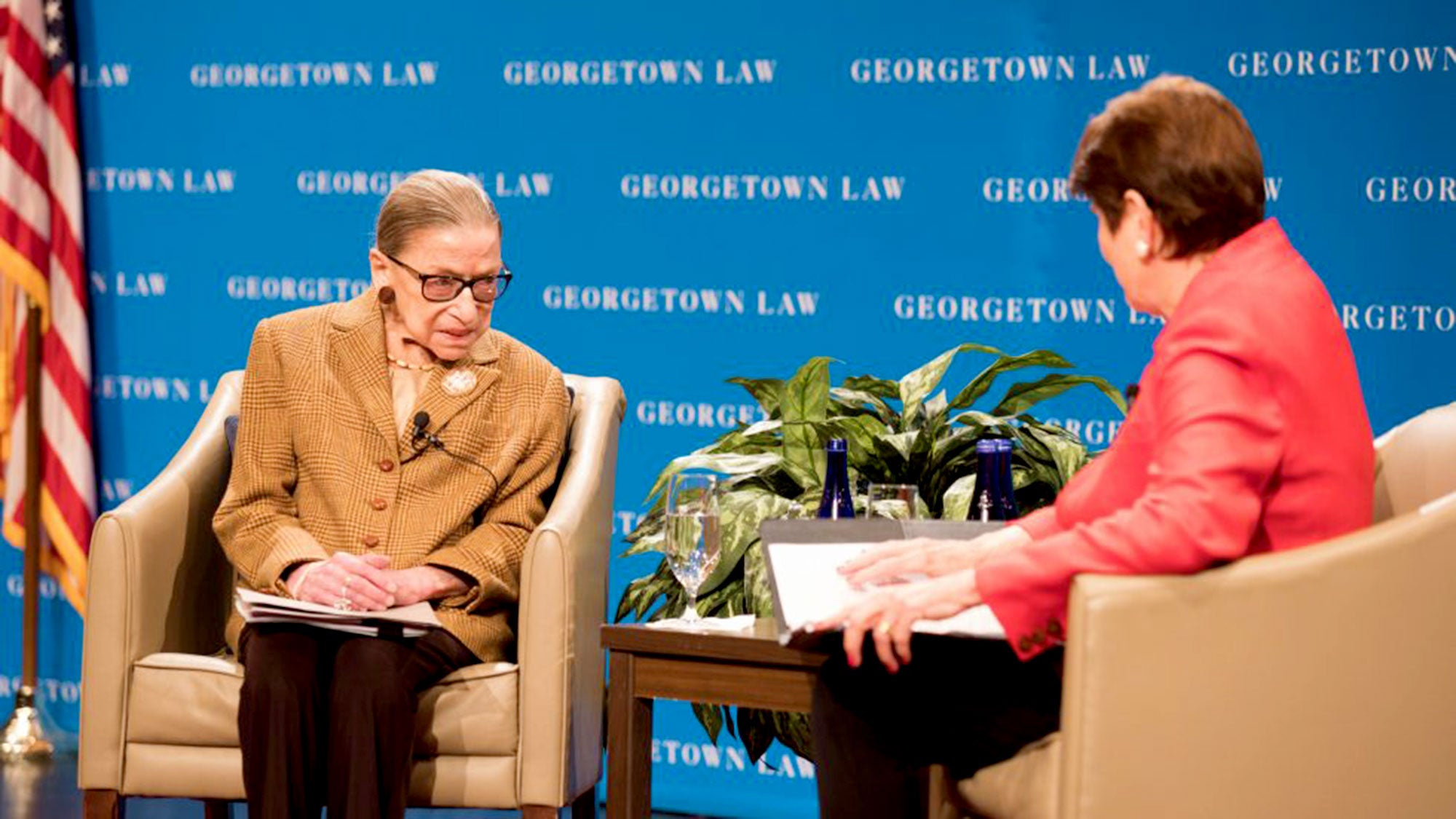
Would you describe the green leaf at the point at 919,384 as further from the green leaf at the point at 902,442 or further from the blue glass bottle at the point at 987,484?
the blue glass bottle at the point at 987,484

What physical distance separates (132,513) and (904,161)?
6.34ft

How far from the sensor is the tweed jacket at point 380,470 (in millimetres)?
3092

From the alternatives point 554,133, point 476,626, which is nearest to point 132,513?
point 476,626

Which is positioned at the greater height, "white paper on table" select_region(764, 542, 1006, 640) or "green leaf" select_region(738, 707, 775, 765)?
"white paper on table" select_region(764, 542, 1006, 640)

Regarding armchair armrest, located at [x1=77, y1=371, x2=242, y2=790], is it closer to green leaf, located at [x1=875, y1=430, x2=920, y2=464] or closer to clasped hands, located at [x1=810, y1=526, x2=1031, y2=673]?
green leaf, located at [x1=875, y1=430, x2=920, y2=464]

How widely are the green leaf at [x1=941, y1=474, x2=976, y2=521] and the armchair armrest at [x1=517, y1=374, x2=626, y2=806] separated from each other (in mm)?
643

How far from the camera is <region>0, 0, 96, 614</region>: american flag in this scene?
4676mm

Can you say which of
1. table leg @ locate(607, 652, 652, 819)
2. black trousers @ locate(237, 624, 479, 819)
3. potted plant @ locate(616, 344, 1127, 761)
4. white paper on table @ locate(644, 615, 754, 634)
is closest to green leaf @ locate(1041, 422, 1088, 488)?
potted plant @ locate(616, 344, 1127, 761)

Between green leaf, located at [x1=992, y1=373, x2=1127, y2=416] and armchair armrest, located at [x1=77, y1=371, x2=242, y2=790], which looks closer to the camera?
armchair armrest, located at [x1=77, y1=371, x2=242, y2=790]

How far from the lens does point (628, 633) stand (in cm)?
251

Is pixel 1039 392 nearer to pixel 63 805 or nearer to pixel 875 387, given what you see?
pixel 875 387

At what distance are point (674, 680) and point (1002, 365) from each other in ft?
3.41

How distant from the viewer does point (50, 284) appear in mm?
4766

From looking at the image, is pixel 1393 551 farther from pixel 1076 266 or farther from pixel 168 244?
pixel 168 244
